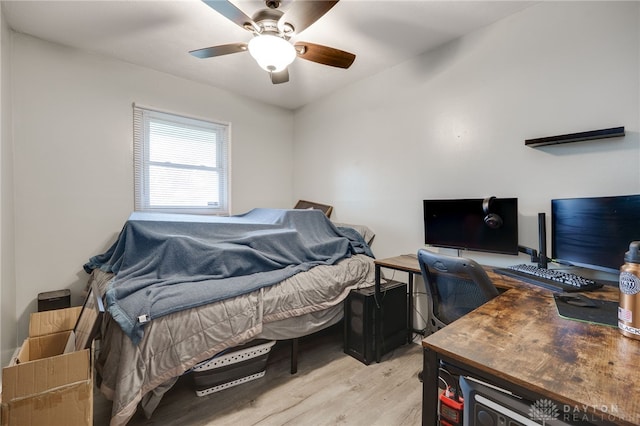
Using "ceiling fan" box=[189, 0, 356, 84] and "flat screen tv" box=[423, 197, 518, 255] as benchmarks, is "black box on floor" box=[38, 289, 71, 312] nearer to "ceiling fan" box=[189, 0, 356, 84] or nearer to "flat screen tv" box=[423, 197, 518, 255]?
"ceiling fan" box=[189, 0, 356, 84]

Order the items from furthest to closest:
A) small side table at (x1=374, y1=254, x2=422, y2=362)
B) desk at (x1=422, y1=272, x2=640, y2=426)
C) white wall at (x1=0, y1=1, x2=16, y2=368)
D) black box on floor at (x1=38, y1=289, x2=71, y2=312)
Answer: black box on floor at (x1=38, y1=289, x2=71, y2=312) → small side table at (x1=374, y1=254, x2=422, y2=362) → white wall at (x1=0, y1=1, x2=16, y2=368) → desk at (x1=422, y1=272, x2=640, y2=426)

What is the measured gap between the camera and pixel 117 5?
6.29ft

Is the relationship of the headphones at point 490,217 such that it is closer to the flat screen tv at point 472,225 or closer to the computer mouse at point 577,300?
the flat screen tv at point 472,225

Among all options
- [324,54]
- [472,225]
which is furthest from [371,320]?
[324,54]

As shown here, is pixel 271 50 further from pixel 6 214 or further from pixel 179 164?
pixel 6 214

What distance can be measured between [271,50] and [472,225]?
1903 millimetres

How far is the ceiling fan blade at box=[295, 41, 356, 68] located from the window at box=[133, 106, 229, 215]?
1.79 m

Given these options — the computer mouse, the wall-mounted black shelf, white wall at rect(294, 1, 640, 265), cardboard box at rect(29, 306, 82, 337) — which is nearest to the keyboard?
the computer mouse

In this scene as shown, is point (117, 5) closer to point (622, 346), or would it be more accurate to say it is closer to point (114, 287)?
point (114, 287)

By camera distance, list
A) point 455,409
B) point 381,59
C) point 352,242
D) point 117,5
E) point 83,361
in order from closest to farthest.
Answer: point 455,409, point 83,361, point 117,5, point 381,59, point 352,242

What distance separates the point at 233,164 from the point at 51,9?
1929mm

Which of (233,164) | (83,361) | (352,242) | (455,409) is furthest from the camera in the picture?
(233,164)

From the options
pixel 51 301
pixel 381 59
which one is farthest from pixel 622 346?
pixel 51 301

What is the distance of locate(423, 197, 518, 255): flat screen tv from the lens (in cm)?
187
